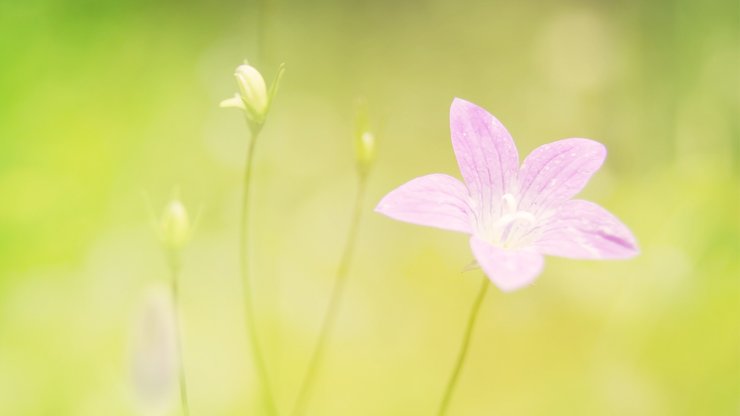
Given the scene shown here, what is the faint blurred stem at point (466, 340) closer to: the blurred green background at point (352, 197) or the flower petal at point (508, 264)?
the flower petal at point (508, 264)

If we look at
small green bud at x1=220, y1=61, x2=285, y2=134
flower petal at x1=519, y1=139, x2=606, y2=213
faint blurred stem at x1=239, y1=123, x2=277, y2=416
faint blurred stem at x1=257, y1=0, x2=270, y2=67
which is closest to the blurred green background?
faint blurred stem at x1=257, y1=0, x2=270, y2=67

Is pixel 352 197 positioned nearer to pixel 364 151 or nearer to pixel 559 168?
pixel 364 151

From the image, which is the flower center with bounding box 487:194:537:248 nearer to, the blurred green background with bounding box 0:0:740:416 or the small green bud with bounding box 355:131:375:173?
the small green bud with bounding box 355:131:375:173

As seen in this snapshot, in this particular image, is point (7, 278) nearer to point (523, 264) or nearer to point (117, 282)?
point (117, 282)

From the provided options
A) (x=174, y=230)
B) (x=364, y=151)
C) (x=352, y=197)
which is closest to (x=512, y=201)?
(x=364, y=151)

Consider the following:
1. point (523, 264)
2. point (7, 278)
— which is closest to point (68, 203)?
point (7, 278)

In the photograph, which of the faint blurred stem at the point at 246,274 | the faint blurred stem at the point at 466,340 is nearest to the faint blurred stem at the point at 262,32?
the faint blurred stem at the point at 246,274
